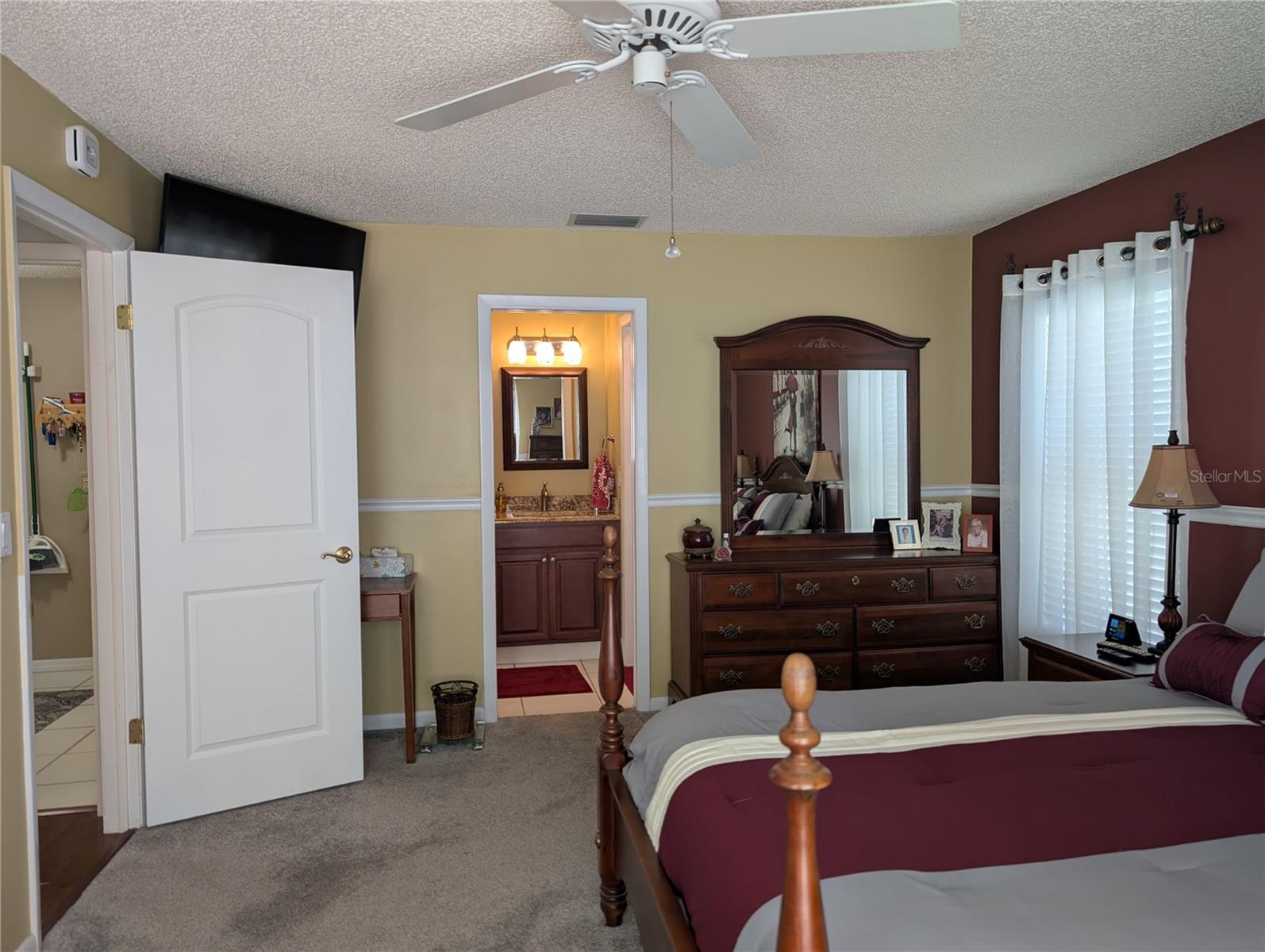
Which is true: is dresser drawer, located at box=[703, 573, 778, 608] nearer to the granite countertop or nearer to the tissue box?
the tissue box

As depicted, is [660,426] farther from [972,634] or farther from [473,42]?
[473,42]

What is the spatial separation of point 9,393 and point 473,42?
1.58 meters

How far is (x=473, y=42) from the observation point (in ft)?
7.82

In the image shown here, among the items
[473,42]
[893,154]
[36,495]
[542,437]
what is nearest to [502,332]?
[542,437]

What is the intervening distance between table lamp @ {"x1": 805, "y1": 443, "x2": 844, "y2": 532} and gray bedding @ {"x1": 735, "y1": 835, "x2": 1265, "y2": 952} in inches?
125

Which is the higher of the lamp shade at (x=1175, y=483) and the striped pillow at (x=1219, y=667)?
the lamp shade at (x=1175, y=483)

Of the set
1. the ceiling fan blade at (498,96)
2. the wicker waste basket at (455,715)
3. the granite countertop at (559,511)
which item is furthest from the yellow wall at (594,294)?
the ceiling fan blade at (498,96)

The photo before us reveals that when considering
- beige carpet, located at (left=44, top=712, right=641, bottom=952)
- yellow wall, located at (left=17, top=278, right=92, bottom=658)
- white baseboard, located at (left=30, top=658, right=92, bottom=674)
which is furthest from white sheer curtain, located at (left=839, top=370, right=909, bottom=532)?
white baseboard, located at (left=30, top=658, right=92, bottom=674)

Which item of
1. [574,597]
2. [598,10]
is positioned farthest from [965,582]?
[598,10]

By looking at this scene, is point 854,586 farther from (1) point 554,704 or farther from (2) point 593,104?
(2) point 593,104

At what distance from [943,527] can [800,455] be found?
0.83m

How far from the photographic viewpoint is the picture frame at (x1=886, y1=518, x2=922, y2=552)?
470 centimetres

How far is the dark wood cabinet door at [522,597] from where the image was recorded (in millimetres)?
5773

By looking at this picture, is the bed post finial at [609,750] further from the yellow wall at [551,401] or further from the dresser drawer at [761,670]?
the yellow wall at [551,401]
